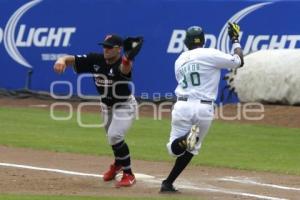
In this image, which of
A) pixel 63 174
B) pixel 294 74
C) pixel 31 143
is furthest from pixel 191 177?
pixel 294 74

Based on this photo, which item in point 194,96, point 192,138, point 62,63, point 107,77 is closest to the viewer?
point 192,138

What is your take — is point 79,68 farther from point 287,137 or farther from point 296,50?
point 296,50

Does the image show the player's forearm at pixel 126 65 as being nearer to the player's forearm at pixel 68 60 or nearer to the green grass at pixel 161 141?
the player's forearm at pixel 68 60

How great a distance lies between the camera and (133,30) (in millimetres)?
25688

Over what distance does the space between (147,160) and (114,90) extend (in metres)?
3.16

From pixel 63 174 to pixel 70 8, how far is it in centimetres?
1540

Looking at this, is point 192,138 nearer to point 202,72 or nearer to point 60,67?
point 202,72

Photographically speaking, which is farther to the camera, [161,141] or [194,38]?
[161,141]

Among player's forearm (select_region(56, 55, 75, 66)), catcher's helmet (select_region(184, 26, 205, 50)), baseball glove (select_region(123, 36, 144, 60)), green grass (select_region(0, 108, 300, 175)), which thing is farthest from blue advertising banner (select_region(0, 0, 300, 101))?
baseball glove (select_region(123, 36, 144, 60))

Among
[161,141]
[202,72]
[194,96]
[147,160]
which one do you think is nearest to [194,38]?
[202,72]

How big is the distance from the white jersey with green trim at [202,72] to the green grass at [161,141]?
286cm

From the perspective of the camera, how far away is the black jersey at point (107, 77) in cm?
1085

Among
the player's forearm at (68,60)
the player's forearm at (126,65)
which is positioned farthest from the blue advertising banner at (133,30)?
the player's forearm at (126,65)

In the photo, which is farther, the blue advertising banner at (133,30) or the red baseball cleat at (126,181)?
the blue advertising banner at (133,30)
